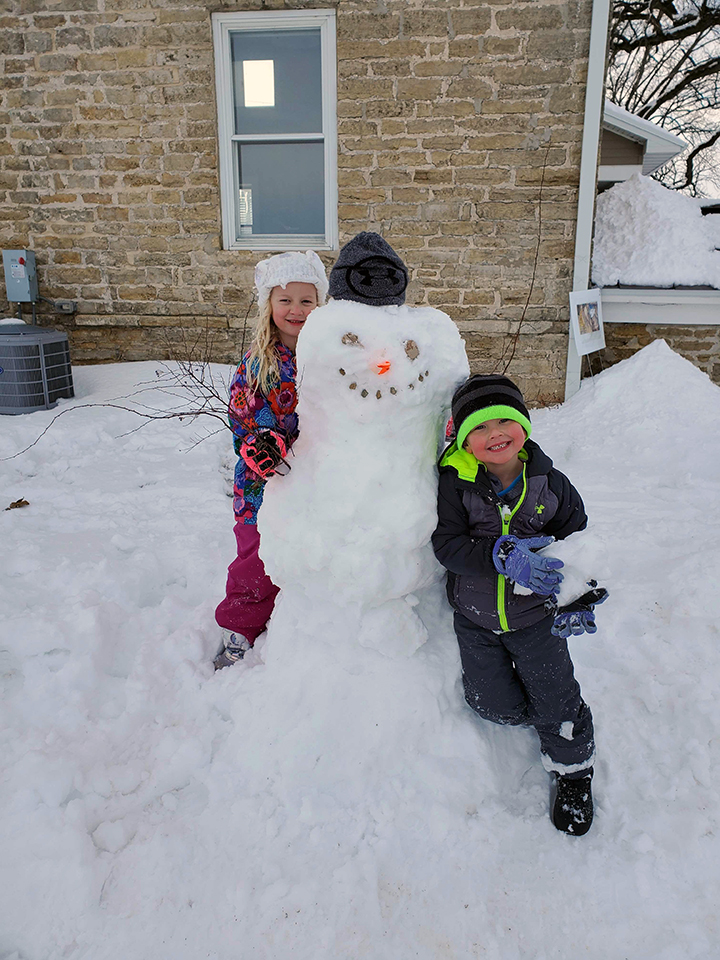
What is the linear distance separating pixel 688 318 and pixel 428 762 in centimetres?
558

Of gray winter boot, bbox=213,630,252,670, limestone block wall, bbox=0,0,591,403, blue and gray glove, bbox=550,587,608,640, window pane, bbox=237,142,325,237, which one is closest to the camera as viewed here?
blue and gray glove, bbox=550,587,608,640

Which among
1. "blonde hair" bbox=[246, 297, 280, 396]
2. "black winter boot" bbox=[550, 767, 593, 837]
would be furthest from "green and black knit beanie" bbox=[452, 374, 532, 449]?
"black winter boot" bbox=[550, 767, 593, 837]

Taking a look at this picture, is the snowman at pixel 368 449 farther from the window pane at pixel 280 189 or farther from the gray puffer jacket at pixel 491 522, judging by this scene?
the window pane at pixel 280 189

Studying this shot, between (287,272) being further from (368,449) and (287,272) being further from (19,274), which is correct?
(19,274)

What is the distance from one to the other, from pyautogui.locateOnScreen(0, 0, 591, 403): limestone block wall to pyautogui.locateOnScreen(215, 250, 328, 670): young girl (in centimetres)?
334

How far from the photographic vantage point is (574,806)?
1.78 meters

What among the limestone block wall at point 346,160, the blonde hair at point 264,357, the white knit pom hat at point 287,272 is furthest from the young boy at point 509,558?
the limestone block wall at point 346,160

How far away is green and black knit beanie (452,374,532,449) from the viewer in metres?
1.72

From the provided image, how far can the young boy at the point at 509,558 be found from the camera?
68.7 inches

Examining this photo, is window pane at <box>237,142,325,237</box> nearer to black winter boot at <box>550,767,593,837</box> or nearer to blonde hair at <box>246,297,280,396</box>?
blonde hair at <box>246,297,280,396</box>

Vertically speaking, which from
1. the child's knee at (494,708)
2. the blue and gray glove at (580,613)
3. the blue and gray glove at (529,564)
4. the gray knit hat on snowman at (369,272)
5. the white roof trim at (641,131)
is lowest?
the child's knee at (494,708)

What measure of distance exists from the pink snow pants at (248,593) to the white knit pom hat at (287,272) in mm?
887

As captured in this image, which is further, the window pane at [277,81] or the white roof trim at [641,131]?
the white roof trim at [641,131]

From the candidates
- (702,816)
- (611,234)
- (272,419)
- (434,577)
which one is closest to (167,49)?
(611,234)
